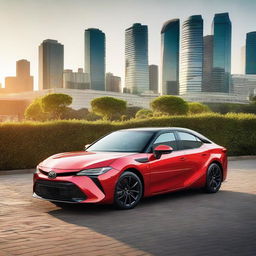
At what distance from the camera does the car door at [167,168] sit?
832 centimetres

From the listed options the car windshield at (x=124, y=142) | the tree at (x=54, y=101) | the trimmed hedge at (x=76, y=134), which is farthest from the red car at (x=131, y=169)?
the tree at (x=54, y=101)

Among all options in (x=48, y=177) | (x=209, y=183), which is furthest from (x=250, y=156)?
(x=48, y=177)

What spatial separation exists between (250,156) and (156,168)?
1285 cm

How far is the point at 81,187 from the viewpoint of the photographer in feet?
24.0

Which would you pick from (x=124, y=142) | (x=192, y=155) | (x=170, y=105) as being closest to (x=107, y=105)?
(x=170, y=105)

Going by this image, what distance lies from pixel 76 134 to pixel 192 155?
7.91m

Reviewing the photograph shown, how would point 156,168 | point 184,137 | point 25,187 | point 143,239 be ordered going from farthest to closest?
point 25,187
point 184,137
point 156,168
point 143,239

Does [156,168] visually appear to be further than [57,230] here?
Yes

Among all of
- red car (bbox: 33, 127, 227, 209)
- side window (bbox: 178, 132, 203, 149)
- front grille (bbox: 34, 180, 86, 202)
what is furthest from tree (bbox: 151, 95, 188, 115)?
front grille (bbox: 34, 180, 86, 202)

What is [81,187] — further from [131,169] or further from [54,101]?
[54,101]

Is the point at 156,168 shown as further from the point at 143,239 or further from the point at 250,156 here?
the point at 250,156

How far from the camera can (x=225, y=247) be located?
17.9 ft

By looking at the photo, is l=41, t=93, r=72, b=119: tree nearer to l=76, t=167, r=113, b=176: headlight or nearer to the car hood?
the car hood

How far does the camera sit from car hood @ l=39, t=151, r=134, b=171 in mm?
7551
